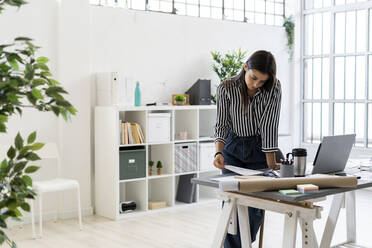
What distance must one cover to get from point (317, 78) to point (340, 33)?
75cm

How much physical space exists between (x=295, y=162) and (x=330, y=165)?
0.33 metres

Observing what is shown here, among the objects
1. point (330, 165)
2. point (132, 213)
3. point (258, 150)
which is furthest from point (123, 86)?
point (330, 165)

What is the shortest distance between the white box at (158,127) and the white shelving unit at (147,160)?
55 millimetres

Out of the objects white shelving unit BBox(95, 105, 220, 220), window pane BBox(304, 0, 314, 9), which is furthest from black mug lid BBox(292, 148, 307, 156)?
window pane BBox(304, 0, 314, 9)

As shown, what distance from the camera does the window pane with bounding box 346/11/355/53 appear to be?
731 centimetres

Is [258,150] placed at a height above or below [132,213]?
above

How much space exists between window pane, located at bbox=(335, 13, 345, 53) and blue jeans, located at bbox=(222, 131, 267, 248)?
4523 millimetres

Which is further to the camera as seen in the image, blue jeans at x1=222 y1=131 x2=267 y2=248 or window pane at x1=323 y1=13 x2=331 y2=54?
window pane at x1=323 y1=13 x2=331 y2=54

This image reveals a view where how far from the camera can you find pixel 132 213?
5.71 m

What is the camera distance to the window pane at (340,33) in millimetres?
7453

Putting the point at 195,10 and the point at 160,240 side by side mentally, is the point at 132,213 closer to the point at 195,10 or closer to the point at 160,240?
the point at 160,240

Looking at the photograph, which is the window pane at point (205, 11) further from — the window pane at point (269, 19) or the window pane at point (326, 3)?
the window pane at point (326, 3)

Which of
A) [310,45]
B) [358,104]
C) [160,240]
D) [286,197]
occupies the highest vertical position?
[310,45]

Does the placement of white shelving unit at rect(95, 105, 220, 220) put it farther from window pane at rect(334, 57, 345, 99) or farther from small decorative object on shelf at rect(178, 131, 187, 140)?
window pane at rect(334, 57, 345, 99)
